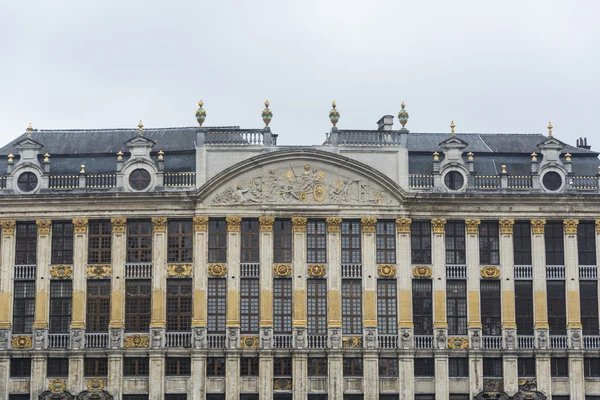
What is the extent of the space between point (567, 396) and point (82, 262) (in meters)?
27.6

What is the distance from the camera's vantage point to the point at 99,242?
65.4m

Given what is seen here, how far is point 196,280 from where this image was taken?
6462 centimetres

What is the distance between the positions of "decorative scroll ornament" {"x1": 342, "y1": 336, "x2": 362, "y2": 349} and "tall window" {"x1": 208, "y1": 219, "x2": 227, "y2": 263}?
26.2 feet

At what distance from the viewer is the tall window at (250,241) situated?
6519 cm

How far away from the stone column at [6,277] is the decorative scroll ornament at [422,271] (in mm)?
22295

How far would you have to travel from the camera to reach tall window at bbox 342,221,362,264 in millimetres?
65438

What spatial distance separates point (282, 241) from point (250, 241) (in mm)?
1778

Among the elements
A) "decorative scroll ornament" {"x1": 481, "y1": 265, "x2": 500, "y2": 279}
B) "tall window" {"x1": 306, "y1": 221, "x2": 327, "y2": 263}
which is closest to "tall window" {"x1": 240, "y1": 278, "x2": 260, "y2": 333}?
"tall window" {"x1": 306, "y1": 221, "x2": 327, "y2": 263}

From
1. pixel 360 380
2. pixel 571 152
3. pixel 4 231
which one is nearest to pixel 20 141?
pixel 4 231

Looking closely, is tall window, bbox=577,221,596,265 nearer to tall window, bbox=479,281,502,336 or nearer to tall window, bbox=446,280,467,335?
tall window, bbox=479,281,502,336

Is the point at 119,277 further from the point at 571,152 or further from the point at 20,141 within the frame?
the point at 571,152

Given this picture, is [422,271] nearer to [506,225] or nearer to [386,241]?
[386,241]

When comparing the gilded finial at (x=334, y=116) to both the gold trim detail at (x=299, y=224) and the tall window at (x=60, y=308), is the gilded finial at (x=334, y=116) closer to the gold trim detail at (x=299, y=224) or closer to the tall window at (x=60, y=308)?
the gold trim detail at (x=299, y=224)

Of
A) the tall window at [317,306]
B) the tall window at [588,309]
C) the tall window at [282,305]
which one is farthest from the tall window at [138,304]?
the tall window at [588,309]
